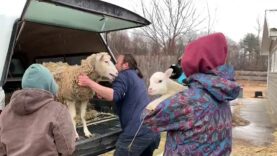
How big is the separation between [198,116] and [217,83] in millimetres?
226

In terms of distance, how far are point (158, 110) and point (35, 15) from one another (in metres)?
2.85

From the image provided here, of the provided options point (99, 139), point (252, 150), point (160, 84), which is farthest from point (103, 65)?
point (252, 150)

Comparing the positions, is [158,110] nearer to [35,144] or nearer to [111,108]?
[35,144]

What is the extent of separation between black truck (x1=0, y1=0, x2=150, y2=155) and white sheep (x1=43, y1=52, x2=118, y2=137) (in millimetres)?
330

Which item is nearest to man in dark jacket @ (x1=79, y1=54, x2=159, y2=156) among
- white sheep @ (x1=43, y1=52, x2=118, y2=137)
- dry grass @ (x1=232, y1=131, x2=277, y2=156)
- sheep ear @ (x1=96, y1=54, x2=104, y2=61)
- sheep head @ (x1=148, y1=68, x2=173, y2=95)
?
white sheep @ (x1=43, y1=52, x2=118, y2=137)

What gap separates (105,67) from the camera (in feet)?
15.0

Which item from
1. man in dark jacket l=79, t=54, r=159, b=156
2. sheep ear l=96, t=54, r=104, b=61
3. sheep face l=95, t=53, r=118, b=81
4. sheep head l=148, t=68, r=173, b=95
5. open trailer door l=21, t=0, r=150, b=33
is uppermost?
open trailer door l=21, t=0, r=150, b=33

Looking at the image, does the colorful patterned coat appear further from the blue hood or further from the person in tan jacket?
→ the person in tan jacket

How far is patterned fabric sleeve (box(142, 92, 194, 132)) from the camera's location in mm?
2293

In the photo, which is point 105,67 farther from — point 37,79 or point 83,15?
point 37,79

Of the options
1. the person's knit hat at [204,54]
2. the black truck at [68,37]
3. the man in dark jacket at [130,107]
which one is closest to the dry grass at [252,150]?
the black truck at [68,37]

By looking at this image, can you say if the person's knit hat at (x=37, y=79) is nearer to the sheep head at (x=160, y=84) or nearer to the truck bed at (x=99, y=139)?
the sheep head at (x=160, y=84)

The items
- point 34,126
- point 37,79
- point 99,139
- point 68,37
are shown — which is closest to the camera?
point 34,126

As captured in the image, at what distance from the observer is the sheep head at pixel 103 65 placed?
4.49 metres
